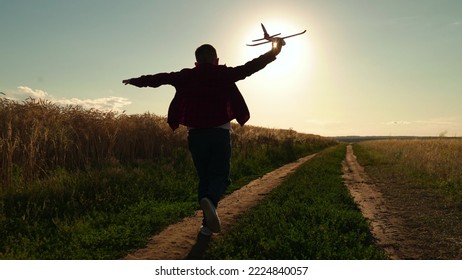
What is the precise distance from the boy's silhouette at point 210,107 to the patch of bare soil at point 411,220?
3.10 m

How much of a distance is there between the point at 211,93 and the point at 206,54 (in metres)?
0.64

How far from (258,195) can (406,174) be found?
7895mm

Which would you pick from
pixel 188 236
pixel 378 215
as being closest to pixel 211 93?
pixel 188 236

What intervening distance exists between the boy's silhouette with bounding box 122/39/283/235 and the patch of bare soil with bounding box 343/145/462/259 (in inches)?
122

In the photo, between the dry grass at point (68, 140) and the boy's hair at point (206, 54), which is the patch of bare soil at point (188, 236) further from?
the dry grass at point (68, 140)

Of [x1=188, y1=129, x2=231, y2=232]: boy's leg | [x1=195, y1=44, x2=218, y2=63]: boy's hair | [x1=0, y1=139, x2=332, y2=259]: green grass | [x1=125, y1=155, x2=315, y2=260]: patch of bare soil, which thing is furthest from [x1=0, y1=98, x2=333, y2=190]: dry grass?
[x1=195, y1=44, x2=218, y2=63]: boy's hair

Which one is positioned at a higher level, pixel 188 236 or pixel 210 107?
pixel 210 107

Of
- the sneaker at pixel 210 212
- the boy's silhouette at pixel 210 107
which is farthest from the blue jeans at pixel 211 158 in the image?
the sneaker at pixel 210 212

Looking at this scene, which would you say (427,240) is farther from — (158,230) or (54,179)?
(54,179)

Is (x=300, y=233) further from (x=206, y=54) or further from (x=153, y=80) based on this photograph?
(x=153, y=80)

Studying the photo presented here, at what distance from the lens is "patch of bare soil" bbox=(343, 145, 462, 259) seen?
21.3ft

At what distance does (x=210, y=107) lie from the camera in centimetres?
616

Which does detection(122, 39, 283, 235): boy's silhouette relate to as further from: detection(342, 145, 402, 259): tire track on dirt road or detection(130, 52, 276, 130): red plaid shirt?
detection(342, 145, 402, 259): tire track on dirt road

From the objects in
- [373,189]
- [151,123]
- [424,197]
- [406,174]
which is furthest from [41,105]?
[406,174]
